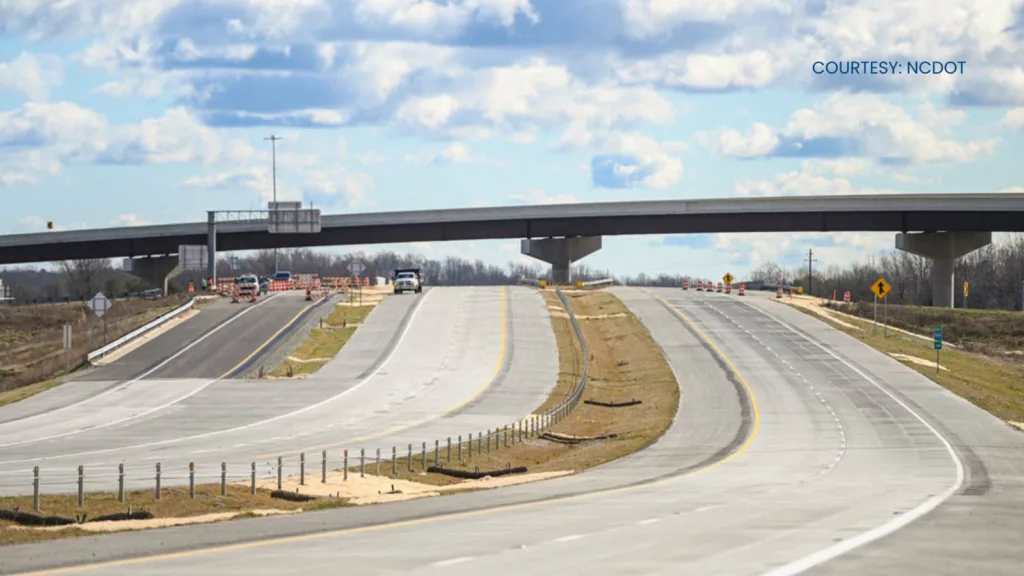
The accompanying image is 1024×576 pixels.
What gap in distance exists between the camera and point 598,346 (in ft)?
292

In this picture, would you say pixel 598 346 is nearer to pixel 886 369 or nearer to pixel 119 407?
pixel 886 369

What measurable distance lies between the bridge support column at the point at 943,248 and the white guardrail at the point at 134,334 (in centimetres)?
6598

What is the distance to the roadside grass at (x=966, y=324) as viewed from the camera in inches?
4026

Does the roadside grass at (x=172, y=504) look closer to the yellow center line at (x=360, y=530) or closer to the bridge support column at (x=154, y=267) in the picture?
the yellow center line at (x=360, y=530)

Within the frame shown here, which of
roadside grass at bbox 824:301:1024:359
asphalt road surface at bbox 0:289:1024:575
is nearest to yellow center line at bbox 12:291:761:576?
asphalt road surface at bbox 0:289:1024:575

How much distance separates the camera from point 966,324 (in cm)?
10881

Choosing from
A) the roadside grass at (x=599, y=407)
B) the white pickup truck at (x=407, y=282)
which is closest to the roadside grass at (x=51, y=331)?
the white pickup truck at (x=407, y=282)

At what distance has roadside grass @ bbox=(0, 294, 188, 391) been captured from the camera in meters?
75.4

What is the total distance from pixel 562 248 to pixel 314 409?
84.4 meters

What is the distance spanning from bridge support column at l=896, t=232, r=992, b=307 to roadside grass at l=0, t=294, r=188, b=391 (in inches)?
2590

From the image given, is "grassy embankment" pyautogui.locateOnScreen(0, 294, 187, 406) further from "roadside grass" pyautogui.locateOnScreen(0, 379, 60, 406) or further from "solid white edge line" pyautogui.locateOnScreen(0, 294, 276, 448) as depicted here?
"solid white edge line" pyautogui.locateOnScreen(0, 294, 276, 448)

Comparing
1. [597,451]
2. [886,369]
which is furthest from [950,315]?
[597,451]

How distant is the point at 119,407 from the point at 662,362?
31.5 metres

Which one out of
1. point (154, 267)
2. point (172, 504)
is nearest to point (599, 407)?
point (172, 504)
